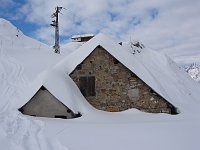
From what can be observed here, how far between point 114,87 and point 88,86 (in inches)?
50.9

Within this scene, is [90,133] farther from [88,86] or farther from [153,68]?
[153,68]

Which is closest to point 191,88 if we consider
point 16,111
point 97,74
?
point 97,74

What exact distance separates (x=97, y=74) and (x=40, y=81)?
3.00m

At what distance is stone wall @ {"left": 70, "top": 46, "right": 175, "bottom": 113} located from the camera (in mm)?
14250

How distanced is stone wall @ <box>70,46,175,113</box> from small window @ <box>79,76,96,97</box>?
15cm

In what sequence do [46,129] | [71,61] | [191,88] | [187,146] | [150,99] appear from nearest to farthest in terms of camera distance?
[187,146], [46,129], [150,99], [71,61], [191,88]

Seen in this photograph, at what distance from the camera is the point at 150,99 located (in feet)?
46.7

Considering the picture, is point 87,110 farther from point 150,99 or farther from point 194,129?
point 194,129

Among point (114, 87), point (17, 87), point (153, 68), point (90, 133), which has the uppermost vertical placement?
point (153, 68)

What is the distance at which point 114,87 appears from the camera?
573 inches

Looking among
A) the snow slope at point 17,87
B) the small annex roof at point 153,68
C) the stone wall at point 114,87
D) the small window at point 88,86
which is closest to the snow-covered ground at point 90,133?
the snow slope at point 17,87

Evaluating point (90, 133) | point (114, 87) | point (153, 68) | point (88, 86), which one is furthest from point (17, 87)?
point (153, 68)

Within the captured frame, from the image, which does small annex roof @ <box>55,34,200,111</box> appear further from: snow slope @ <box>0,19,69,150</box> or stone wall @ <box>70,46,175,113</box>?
snow slope @ <box>0,19,69,150</box>

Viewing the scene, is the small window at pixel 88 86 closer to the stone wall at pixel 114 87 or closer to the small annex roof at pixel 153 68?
the stone wall at pixel 114 87
